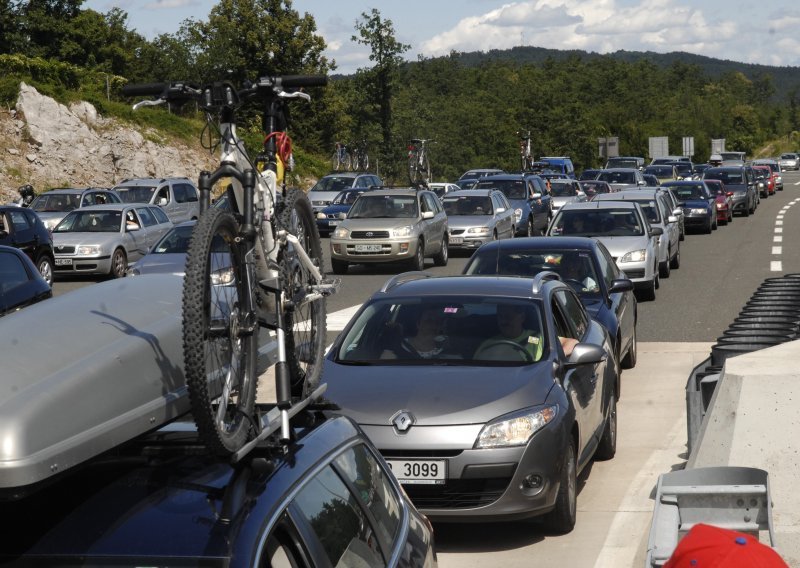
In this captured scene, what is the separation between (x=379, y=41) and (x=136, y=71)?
21995 millimetres

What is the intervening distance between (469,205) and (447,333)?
23.1 m

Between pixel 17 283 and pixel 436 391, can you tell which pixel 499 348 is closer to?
pixel 436 391

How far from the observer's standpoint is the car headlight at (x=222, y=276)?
Result: 14.3 feet

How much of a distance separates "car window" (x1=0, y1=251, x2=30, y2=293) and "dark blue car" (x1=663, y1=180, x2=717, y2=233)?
26549 mm

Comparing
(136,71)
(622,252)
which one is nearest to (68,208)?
(622,252)

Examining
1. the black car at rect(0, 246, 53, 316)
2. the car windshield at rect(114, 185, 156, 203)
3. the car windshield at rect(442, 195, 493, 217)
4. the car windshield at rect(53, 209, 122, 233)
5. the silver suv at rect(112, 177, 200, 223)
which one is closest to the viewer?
the black car at rect(0, 246, 53, 316)

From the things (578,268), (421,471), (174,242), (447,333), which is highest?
(447,333)

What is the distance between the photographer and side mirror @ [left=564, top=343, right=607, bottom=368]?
7.93 m

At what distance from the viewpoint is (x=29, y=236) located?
23.4 meters

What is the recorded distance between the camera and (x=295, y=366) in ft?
16.6

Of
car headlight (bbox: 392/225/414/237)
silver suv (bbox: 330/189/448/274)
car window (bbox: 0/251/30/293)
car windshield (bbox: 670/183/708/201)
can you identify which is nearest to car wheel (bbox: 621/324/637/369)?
car window (bbox: 0/251/30/293)

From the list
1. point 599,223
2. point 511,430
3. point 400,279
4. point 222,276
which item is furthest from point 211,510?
point 599,223

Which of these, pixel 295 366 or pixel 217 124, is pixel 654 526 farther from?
pixel 217 124

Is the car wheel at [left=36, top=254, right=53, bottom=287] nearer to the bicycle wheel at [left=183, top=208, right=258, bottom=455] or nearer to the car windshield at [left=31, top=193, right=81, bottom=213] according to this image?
the car windshield at [left=31, top=193, right=81, bottom=213]
